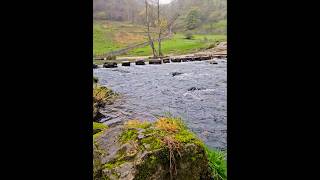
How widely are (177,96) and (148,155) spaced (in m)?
4.24

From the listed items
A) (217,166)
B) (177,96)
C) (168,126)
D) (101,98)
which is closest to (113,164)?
(168,126)

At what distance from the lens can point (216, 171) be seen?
3.11m

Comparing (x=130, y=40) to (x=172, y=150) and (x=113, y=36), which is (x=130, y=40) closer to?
(x=113, y=36)

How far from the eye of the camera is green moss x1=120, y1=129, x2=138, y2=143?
2.69 meters

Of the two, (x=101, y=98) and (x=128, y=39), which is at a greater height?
(x=128, y=39)

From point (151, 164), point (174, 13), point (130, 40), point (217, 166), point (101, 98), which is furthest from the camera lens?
point (174, 13)

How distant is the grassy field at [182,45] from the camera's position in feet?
40.4

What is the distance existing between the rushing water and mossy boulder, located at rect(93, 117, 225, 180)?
6.30 feet

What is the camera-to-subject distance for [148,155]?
2393 mm

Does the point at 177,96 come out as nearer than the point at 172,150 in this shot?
No

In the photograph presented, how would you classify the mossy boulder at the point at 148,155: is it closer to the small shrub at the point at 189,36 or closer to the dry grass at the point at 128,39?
the dry grass at the point at 128,39
